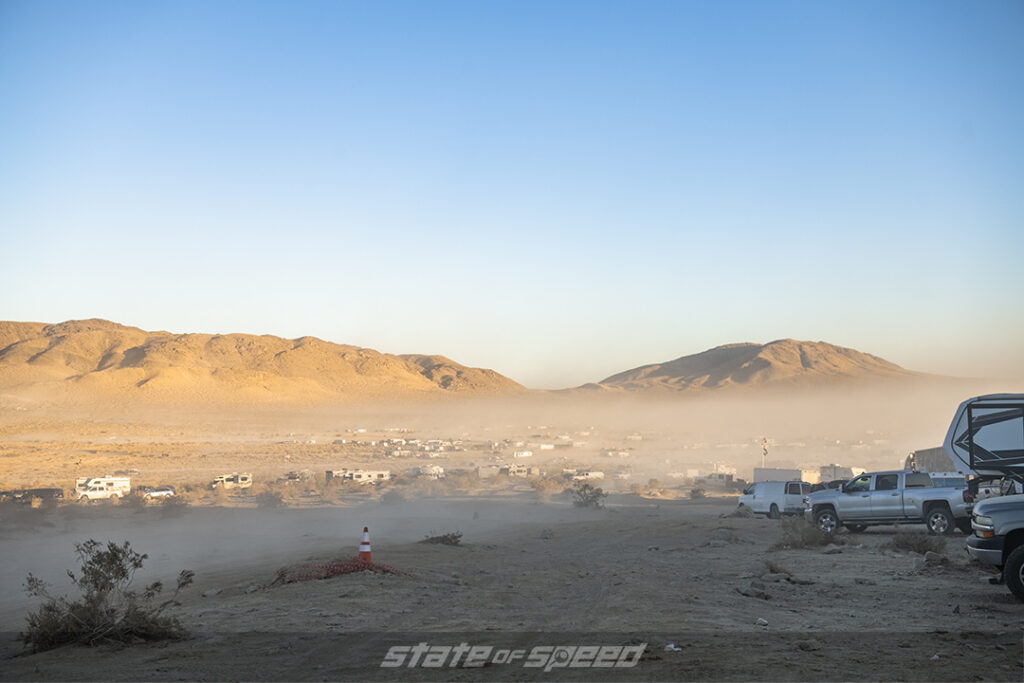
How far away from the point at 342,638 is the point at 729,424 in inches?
5095

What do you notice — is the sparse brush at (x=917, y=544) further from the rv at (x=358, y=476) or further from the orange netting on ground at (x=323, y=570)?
the rv at (x=358, y=476)

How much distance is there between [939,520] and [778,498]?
1162 centimetres

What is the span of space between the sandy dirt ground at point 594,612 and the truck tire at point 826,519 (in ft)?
4.44

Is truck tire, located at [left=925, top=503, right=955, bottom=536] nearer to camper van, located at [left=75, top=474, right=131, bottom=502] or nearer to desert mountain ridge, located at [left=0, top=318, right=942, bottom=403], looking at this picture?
camper van, located at [left=75, top=474, right=131, bottom=502]

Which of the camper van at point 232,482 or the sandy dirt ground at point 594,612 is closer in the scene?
the sandy dirt ground at point 594,612

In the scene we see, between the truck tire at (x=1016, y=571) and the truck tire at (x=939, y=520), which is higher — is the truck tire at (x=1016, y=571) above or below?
above

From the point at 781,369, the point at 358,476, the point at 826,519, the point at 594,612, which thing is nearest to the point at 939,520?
the point at 826,519

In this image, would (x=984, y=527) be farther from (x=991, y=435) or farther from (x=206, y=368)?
(x=206, y=368)

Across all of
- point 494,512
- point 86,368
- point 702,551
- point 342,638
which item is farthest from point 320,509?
point 86,368

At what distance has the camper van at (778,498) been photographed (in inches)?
1264

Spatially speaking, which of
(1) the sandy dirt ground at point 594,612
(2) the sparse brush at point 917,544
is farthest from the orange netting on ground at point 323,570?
(2) the sparse brush at point 917,544

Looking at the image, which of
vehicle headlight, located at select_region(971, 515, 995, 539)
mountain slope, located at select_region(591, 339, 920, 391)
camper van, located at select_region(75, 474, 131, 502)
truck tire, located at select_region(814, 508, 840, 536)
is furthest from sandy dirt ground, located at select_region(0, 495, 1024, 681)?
mountain slope, located at select_region(591, 339, 920, 391)

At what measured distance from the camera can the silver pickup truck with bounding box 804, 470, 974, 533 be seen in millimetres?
20969

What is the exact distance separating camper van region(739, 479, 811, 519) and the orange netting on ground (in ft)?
69.9
